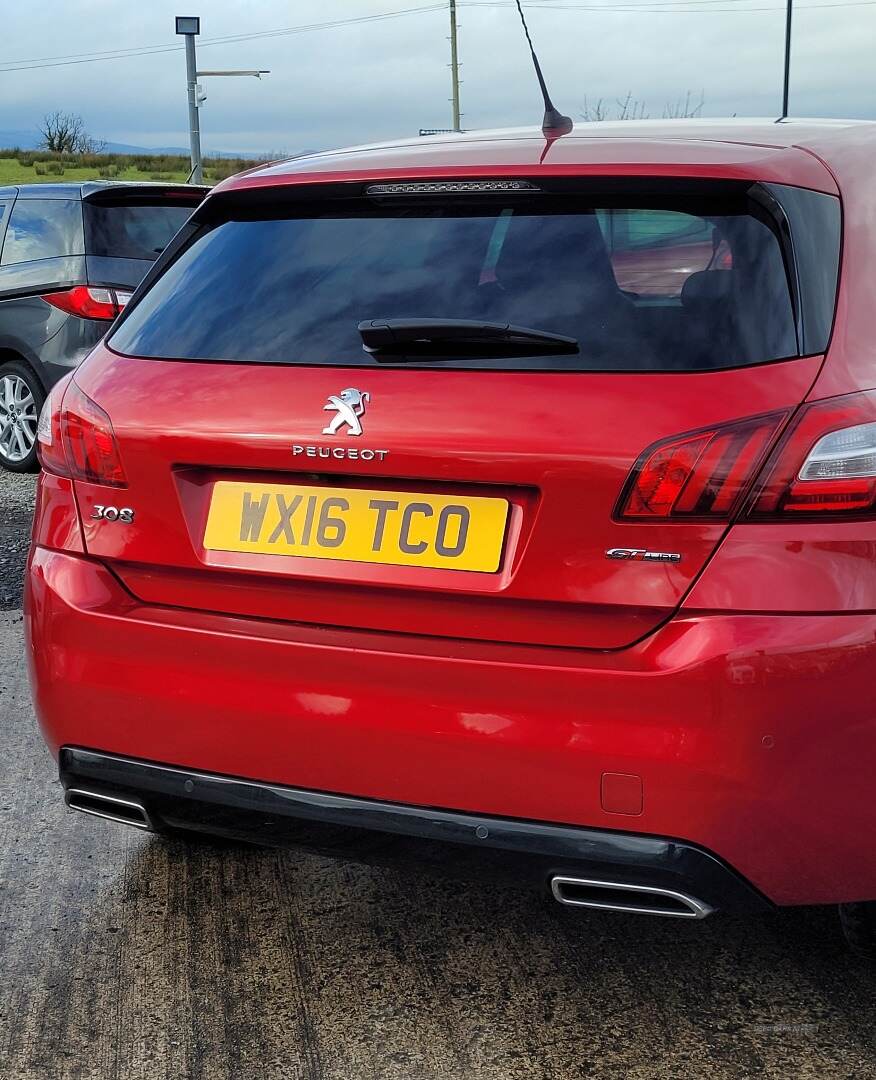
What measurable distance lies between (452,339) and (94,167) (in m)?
45.5

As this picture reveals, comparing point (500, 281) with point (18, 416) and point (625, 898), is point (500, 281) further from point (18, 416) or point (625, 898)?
point (18, 416)

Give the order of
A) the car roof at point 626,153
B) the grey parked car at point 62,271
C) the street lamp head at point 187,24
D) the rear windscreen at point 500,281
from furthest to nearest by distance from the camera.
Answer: the street lamp head at point 187,24
the grey parked car at point 62,271
the car roof at point 626,153
the rear windscreen at point 500,281

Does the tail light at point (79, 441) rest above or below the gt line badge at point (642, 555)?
below

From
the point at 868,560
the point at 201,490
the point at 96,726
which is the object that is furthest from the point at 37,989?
the point at 868,560

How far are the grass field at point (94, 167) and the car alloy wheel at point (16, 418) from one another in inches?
1230

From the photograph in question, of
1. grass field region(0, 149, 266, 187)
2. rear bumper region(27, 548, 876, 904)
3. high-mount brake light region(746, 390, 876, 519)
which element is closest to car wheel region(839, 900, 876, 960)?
rear bumper region(27, 548, 876, 904)

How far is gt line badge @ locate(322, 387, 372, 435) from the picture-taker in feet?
7.61

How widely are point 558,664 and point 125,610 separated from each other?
34.4 inches

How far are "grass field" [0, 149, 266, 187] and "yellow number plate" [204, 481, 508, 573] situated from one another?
126 ft

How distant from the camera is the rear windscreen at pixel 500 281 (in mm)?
2238

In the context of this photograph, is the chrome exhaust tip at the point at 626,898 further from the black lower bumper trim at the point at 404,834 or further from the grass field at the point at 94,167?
the grass field at the point at 94,167

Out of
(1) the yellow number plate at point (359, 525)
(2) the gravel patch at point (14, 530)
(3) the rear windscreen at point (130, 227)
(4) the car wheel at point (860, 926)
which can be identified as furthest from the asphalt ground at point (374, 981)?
(3) the rear windscreen at point (130, 227)

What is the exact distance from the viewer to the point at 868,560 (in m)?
2.15

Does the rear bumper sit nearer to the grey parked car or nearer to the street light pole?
the grey parked car
